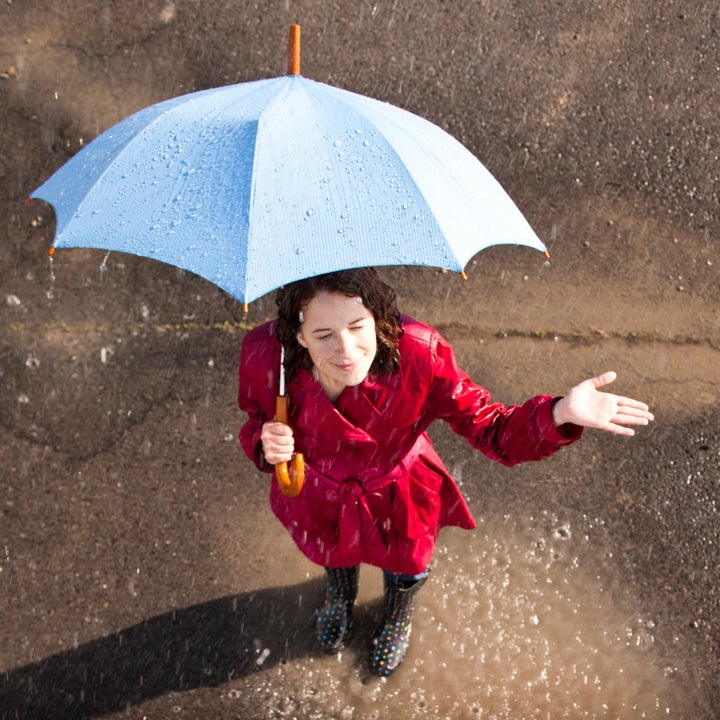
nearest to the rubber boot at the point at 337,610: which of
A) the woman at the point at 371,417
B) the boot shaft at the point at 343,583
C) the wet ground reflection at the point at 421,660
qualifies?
the boot shaft at the point at 343,583

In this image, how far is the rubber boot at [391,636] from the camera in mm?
3367

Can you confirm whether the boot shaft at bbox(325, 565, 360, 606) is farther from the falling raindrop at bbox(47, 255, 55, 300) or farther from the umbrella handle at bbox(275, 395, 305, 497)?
the falling raindrop at bbox(47, 255, 55, 300)

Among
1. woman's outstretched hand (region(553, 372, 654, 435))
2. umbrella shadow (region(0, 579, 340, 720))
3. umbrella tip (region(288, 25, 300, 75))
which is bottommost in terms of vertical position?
umbrella shadow (region(0, 579, 340, 720))

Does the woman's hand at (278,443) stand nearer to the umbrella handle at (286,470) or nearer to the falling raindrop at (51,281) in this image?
the umbrella handle at (286,470)

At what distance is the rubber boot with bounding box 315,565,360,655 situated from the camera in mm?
3363

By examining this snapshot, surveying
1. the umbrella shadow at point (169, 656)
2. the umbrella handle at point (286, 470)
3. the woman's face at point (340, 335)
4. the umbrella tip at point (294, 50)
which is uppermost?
the umbrella tip at point (294, 50)

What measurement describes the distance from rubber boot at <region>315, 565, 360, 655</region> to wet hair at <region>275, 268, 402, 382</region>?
44.4 inches

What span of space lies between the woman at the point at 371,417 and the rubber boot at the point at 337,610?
307 millimetres

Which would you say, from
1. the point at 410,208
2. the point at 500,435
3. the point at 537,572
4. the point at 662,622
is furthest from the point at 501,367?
the point at 410,208

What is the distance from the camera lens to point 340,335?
7.68 ft

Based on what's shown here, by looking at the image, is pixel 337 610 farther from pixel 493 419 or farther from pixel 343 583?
pixel 493 419

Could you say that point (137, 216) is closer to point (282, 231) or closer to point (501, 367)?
point (282, 231)

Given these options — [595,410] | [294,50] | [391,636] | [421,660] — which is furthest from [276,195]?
[421,660]

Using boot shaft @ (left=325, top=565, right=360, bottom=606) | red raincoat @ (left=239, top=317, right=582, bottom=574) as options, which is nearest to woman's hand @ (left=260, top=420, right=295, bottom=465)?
red raincoat @ (left=239, top=317, right=582, bottom=574)
